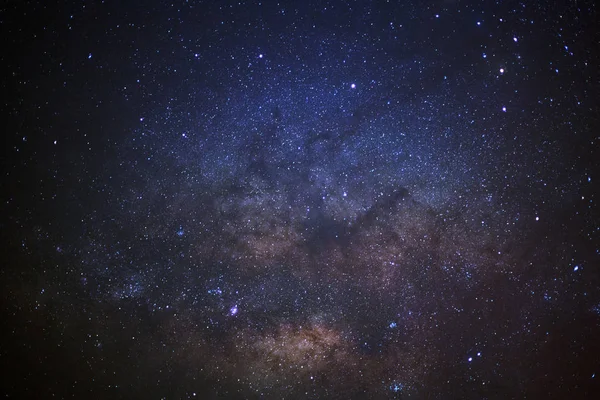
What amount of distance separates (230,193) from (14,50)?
2.13 meters

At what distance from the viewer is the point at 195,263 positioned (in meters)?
2.27

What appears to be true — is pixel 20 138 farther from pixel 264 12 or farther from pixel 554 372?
pixel 554 372

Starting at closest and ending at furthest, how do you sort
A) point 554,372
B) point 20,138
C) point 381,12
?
point 381,12 < point 20,138 < point 554,372

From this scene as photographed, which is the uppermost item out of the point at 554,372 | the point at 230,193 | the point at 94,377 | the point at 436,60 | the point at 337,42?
the point at 337,42

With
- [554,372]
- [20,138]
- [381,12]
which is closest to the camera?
[381,12]

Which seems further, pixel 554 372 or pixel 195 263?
pixel 554 372

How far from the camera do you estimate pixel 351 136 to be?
221 cm

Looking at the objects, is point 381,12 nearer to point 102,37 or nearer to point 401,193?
point 401,193

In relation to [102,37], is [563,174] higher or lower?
lower

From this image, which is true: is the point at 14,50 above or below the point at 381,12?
above

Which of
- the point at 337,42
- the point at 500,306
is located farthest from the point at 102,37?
the point at 500,306

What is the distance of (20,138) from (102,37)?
1.13 meters

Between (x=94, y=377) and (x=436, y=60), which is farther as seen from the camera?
(x=94, y=377)

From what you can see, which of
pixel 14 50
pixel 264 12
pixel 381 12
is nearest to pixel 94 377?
pixel 14 50
